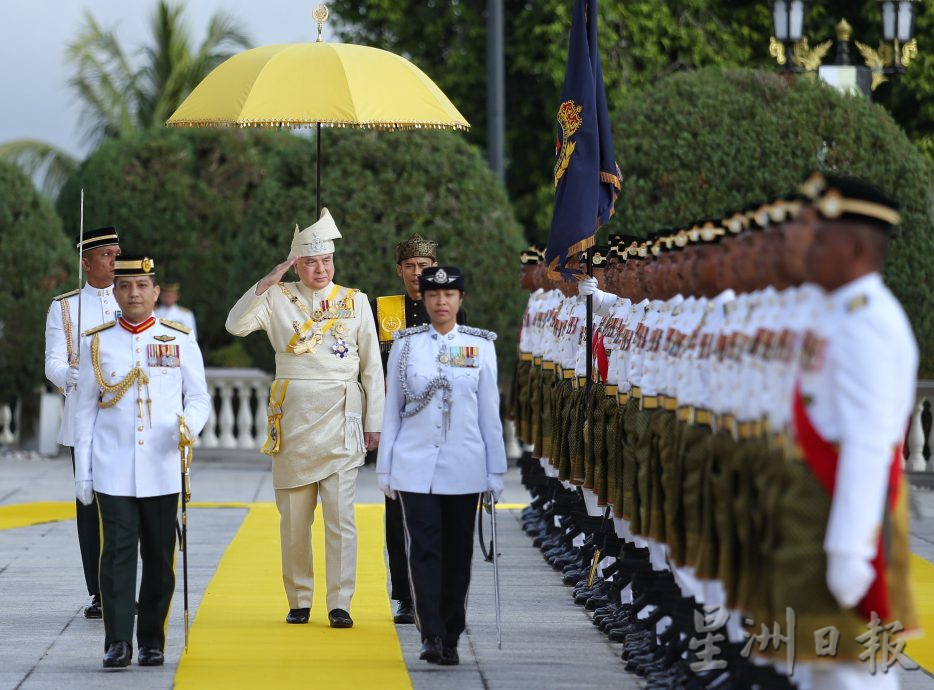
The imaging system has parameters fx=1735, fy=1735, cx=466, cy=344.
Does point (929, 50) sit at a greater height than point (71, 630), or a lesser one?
greater

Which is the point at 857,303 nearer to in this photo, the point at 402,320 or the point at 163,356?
the point at 163,356

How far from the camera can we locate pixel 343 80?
31.8ft

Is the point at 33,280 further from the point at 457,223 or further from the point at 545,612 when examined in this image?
the point at 545,612

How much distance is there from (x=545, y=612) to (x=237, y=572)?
2352 mm

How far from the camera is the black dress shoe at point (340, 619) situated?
8.88 m

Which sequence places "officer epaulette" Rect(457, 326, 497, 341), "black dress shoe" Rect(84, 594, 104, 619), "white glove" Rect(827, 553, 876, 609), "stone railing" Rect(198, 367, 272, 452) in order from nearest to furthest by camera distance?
"white glove" Rect(827, 553, 876, 609), "officer epaulette" Rect(457, 326, 497, 341), "black dress shoe" Rect(84, 594, 104, 619), "stone railing" Rect(198, 367, 272, 452)

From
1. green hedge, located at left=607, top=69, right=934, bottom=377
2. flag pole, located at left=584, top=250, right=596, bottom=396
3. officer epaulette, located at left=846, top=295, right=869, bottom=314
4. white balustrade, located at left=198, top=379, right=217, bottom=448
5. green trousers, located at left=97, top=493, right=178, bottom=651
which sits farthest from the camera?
white balustrade, located at left=198, top=379, right=217, bottom=448

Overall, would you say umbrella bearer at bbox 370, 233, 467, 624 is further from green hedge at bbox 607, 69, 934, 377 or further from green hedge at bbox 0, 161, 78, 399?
green hedge at bbox 0, 161, 78, 399

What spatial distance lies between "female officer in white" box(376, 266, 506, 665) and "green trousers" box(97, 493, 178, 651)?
104 cm

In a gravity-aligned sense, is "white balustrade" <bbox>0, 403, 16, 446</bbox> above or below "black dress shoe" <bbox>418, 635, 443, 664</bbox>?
below

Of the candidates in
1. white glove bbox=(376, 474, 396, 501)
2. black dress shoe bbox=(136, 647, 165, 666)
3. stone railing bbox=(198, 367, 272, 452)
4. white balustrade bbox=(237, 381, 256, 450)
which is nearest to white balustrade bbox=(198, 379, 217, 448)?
stone railing bbox=(198, 367, 272, 452)

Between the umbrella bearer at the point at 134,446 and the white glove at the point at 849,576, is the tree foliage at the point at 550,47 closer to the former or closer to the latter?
the umbrella bearer at the point at 134,446

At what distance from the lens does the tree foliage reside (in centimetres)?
2862

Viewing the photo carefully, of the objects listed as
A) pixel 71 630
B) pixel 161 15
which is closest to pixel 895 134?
pixel 71 630
